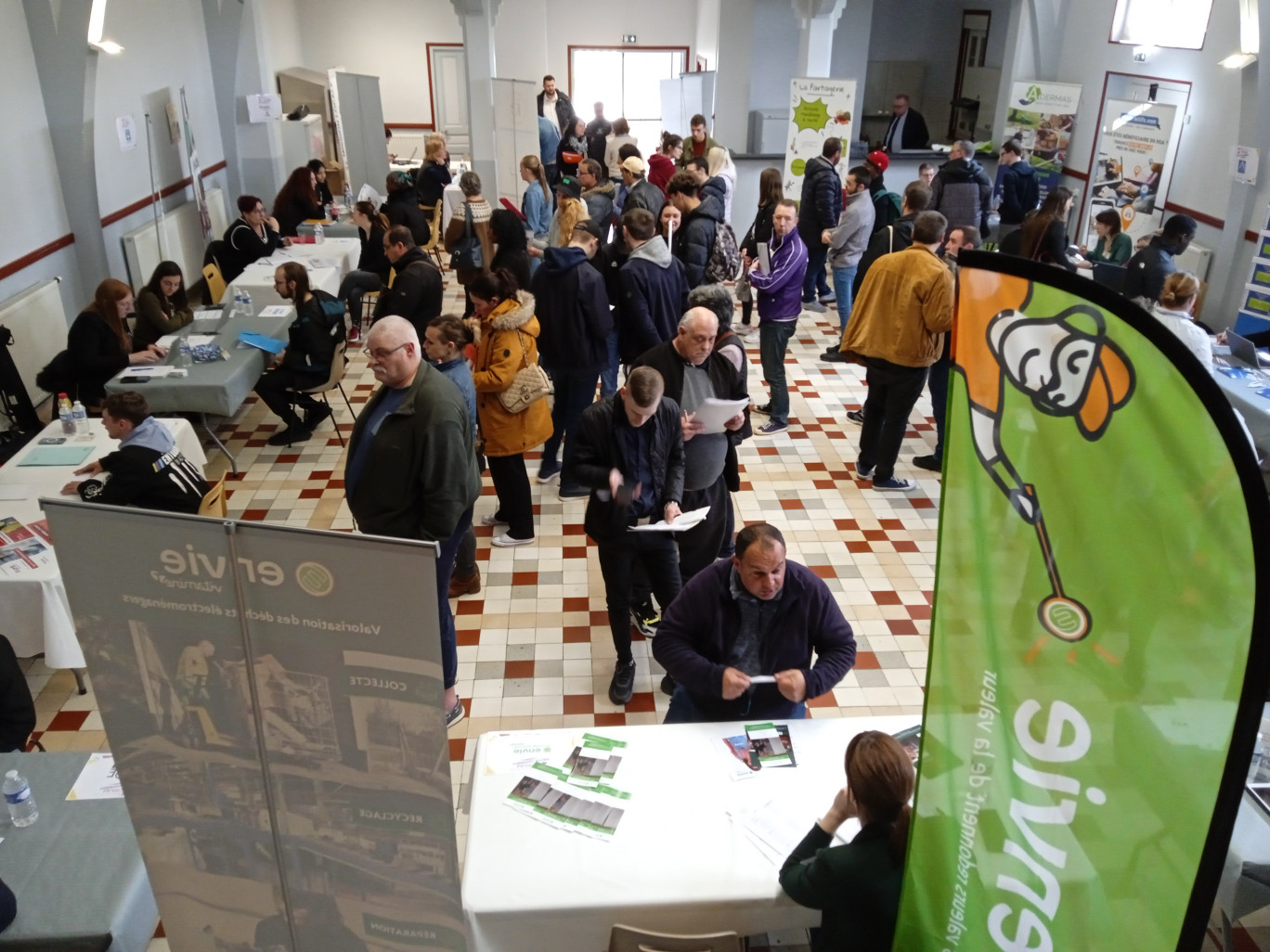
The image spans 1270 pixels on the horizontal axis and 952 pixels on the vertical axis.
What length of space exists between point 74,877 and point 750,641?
221 centimetres

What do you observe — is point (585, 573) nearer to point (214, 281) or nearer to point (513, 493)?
point (513, 493)

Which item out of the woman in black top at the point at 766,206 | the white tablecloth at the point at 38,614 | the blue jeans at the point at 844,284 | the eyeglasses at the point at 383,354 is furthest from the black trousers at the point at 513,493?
the blue jeans at the point at 844,284

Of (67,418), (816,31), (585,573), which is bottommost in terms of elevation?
(585,573)

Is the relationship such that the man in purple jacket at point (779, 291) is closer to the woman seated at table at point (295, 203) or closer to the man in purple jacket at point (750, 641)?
the man in purple jacket at point (750, 641)

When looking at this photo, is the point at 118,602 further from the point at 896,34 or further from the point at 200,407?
the point at 896,34

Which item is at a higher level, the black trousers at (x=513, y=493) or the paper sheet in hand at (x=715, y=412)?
the paper sheet in hand at (x=715, y=412)

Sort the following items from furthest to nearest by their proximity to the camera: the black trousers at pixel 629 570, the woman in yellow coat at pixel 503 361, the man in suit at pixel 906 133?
1. the man in suit at pixel 906 133
2. the woman in yellow coat at pixel 503 361
3. the black trousers at pixel 629 570

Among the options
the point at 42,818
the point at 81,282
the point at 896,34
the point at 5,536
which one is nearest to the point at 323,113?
the point at 81,282

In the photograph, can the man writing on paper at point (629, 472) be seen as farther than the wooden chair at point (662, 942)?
Yes

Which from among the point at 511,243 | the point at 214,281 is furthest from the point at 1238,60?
the point at 214,281

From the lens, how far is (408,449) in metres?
3.88

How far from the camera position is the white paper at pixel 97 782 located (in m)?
3.04

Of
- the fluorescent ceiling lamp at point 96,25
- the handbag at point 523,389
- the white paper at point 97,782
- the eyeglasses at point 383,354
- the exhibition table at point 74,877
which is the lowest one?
the exhibition table at point 74,877

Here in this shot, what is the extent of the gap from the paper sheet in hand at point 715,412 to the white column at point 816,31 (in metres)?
9.29
